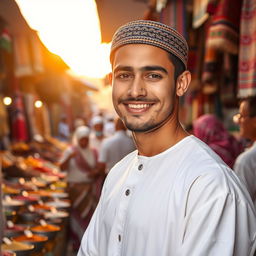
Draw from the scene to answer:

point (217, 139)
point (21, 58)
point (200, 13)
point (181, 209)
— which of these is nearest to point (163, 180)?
point (181, 209)

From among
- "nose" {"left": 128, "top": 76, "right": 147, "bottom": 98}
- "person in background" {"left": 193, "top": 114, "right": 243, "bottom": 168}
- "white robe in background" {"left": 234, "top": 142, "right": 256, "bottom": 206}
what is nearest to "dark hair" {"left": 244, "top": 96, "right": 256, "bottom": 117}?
"white robe in background" {"left": 234, "top": 142, "right": 256, "bottom": 206}

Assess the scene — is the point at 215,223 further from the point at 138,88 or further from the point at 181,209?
the point at 138,88

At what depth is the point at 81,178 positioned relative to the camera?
6117mm

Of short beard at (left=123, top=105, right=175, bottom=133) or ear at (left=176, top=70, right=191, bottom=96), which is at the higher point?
ear at (left=176, top=70, right=191, bottom=96)

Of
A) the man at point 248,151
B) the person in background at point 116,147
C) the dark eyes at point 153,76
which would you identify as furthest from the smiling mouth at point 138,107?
the person in background at point 116,147

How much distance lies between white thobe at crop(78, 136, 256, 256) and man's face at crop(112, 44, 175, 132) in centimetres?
15

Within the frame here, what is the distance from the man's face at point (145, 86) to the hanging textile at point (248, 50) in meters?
1.40

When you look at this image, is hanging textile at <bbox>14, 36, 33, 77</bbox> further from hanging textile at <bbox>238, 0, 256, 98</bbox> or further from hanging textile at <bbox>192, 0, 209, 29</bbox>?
hanging textile at <bbox>238, 0, 256, 98</bbox>

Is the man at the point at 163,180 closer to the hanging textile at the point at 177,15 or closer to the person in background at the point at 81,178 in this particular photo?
the hanging textile at the point at 177,15

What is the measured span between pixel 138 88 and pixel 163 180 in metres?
0.36

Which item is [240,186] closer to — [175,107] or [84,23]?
[175,107]

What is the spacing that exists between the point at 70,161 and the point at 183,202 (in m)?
4.96

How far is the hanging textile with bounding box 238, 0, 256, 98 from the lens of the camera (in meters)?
2.76

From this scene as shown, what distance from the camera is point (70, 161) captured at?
20.3ft
